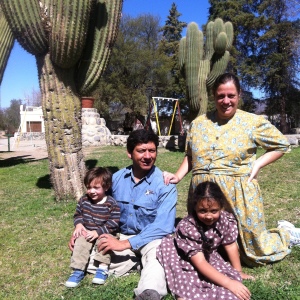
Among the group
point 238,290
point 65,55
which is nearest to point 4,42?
point 65,55

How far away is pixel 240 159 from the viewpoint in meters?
2.72

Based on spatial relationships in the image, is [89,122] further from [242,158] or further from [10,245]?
[242,158]

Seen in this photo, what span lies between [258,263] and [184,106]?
24.4 metres

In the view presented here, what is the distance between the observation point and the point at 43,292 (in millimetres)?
2635

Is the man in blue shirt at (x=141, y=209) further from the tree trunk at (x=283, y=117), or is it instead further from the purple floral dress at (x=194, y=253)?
the tree trunk at (x=283, y=117)

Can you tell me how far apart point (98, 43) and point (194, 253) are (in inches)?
157

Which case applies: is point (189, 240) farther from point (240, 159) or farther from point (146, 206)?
point (240, 159)

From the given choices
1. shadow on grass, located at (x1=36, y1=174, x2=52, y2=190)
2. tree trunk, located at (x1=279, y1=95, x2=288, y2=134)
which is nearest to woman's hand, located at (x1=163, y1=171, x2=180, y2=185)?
shadow on grass, located at (x1=36, y1=174, x2=52, y2=190)

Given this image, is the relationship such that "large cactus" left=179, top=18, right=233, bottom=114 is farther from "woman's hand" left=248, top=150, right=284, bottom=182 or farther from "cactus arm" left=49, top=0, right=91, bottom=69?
"woman's hand" left=248, top=150, right=284, bottom=182

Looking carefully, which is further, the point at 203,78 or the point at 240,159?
the point at 203,78

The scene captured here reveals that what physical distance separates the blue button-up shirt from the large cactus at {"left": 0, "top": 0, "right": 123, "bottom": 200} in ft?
7.99

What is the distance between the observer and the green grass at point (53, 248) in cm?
257

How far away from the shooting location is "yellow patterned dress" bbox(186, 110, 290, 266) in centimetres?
271

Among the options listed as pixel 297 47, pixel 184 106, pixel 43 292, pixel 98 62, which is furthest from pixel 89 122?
pixel 43 292
